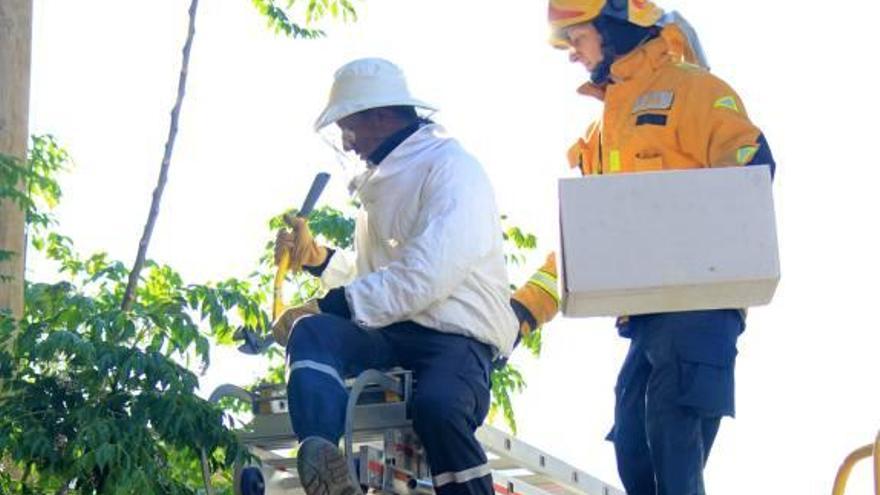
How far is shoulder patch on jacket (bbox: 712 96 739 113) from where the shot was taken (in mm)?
6605

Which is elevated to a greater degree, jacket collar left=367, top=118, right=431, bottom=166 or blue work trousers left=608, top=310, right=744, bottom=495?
jacket collar left=367, top=118, right=431, bottom=166

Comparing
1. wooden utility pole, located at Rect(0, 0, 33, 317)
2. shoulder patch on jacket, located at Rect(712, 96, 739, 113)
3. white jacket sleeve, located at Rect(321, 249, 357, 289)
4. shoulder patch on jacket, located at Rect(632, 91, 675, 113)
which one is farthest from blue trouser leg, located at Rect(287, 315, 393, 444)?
wooden utility pole, located at Rect(0, 0, 33, 317)

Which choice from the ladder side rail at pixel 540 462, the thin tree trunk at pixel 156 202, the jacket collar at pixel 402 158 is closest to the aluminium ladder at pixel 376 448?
the ladder side rail at pixel 540 462

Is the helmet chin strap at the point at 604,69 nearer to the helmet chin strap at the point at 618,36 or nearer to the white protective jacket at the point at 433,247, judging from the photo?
the helmet chin strap at the point at 618,36

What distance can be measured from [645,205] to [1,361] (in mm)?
2757

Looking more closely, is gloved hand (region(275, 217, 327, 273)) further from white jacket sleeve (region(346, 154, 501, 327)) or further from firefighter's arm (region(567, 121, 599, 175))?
firefighter's arm (region(567, 121, 599, 175))

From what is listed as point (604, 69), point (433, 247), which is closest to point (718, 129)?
point (604, 69)

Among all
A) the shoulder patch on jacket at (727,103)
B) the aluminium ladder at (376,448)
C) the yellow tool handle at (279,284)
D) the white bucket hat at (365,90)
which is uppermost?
the white bucket hat at (365,90)

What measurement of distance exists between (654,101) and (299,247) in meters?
1.21

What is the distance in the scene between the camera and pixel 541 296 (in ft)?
23.6

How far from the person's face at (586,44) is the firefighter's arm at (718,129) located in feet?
1.18

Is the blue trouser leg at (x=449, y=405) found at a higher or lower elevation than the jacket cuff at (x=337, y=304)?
lower

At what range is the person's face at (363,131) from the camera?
22.5 ft

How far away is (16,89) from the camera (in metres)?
9.95
